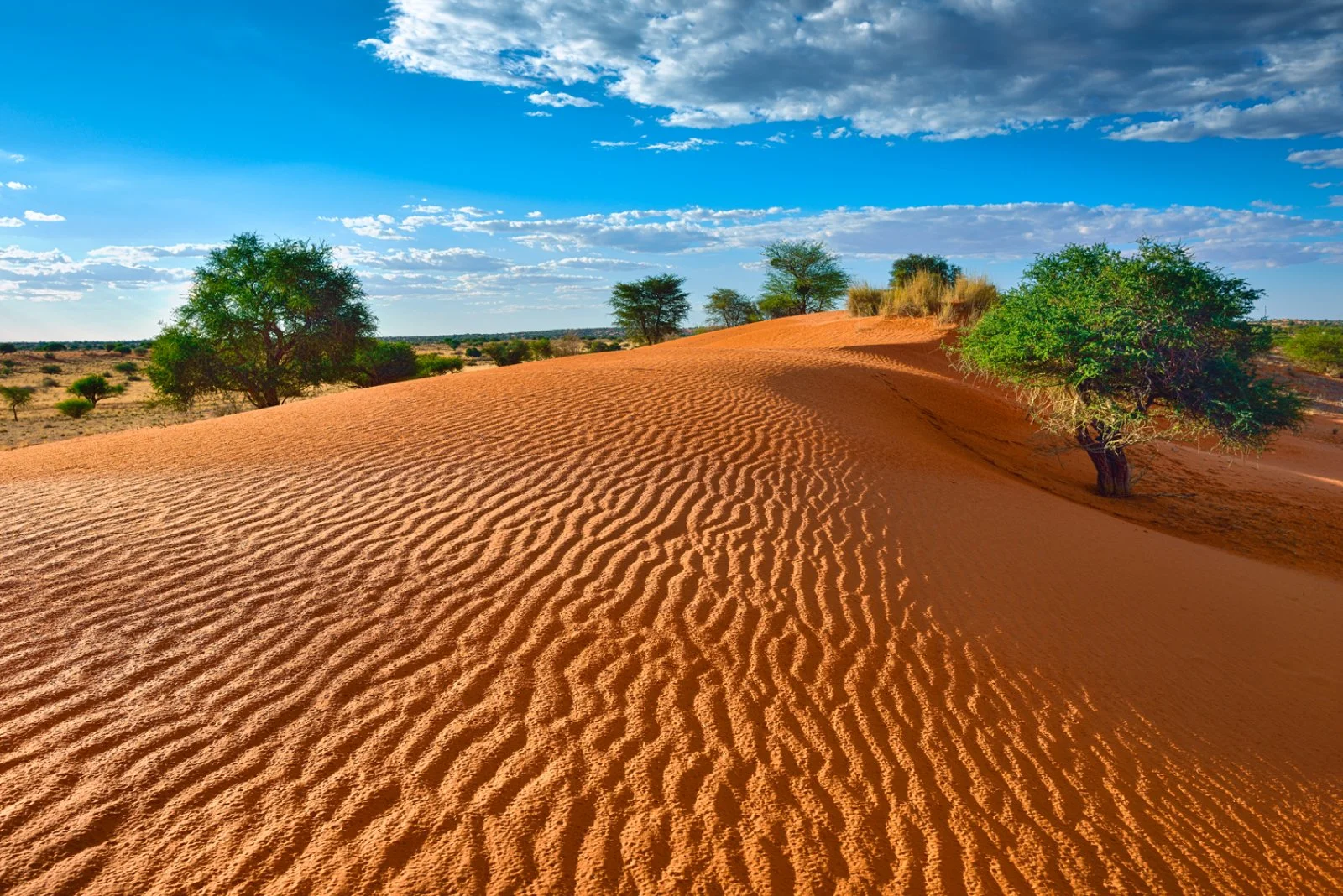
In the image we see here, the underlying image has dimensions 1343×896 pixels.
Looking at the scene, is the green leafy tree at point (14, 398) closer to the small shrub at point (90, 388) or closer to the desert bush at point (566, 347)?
the small shrub at point (90, 388)

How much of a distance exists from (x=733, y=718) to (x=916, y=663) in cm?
163

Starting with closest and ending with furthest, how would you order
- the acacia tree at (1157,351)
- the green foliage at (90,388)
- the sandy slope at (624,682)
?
1. the sandy slope at (624,682)
2. the acacia tree at (1157,351)
3. the green foliage at (90,388)

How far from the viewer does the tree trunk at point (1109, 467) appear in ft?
41.1

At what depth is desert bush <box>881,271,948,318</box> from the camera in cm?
2717

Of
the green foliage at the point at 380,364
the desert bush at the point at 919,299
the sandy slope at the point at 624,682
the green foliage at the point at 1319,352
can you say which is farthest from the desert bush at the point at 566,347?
the green foliage at the point at 1319,352

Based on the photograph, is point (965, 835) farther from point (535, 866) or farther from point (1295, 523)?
point (1295, 523)

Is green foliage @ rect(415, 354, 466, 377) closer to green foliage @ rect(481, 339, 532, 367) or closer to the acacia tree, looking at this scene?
green foliage @ rect(481, 339, 532, 367)

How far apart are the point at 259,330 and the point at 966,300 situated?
84.7 ft

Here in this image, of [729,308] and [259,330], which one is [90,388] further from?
[729,308]

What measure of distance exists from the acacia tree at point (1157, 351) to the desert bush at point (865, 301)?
61.4 ft

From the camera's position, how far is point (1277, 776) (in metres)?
4.44

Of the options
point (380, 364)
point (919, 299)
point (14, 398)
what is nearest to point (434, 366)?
point (380, 364)

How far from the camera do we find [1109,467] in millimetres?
12711

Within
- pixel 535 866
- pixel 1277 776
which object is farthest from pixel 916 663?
pixel 535 866
